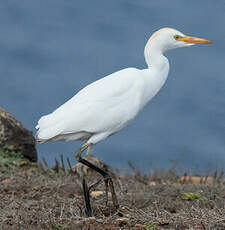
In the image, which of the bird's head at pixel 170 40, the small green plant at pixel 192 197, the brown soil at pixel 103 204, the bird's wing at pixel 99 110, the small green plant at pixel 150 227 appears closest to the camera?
the small green plant at pixel 150 227

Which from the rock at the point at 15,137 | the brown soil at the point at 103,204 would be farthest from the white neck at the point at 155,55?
the rock at the point at 15,137

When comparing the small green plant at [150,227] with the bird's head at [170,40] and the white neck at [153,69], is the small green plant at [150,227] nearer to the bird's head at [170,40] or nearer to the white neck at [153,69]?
the white neck at [153,69]

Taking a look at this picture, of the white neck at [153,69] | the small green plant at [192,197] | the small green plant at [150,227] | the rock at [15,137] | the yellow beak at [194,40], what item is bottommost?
the small green plant at [192,197]

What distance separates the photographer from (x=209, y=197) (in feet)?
26.6

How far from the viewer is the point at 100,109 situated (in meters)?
6.28

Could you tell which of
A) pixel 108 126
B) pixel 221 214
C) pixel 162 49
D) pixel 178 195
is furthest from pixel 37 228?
pixel 178 195

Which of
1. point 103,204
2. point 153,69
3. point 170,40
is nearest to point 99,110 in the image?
point 153,69

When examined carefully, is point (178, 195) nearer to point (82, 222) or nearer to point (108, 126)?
point (108, 126)

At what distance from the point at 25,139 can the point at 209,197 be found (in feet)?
13.0

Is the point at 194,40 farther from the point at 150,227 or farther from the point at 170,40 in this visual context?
the point at 150,227

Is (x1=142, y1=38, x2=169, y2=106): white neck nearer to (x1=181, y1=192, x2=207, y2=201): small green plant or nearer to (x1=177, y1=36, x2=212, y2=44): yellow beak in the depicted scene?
(x1=177, y1=36, x2=212, y2=44): yellow beak

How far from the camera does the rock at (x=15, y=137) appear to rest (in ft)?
34.7

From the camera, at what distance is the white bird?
6223 millimetres

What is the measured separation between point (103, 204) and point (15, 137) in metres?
3.94
